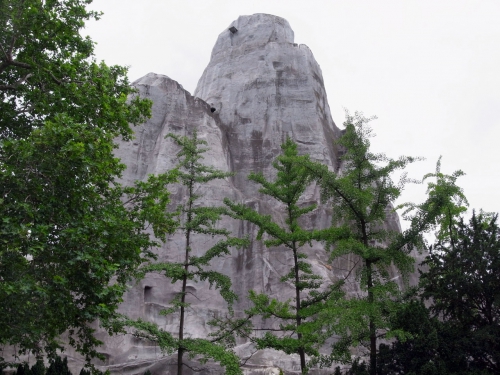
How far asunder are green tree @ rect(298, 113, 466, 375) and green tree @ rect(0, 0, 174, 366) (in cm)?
486

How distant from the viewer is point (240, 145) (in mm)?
29828

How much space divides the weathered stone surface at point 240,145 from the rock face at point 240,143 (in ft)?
0.16

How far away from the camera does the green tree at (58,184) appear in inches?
438

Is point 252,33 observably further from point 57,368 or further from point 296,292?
point 57,368

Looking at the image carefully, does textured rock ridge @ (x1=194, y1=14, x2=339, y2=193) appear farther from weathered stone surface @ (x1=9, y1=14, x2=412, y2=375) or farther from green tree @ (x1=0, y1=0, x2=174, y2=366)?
green tree @ (x1=0, y1=0, x2=174, y2=366)

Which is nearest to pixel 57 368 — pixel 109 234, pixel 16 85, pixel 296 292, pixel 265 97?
pixel 109 234

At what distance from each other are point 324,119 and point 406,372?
20016mm

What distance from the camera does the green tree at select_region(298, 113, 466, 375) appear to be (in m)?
13.8

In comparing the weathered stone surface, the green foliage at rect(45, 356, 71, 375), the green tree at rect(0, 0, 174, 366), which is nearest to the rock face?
the weathered stone surface

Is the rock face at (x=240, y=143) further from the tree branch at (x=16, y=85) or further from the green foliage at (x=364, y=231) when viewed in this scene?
the tree branch at (x=16, y=85)

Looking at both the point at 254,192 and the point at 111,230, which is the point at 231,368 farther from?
the point at 254,192

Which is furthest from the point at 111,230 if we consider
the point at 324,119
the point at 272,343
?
the point at 324,119

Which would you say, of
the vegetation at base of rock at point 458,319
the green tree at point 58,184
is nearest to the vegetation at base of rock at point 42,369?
the green tree at point 58,184

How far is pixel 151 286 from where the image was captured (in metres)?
22.7
